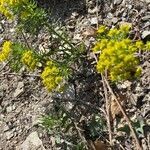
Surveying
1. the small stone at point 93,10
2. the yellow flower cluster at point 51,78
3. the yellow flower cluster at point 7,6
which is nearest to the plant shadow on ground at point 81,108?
the yellow flower cluster at point 51,78

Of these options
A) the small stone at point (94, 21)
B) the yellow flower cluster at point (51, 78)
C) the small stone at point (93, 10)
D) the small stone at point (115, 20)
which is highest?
the small stone at point (93, 10)

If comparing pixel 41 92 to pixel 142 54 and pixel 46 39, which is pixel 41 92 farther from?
pixel 142 54

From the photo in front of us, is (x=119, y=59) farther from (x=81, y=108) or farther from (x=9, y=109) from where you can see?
(x=9, y=109)

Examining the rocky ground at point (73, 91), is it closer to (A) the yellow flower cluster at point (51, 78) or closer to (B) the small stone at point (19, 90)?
(B) the small stone at point (19, 90)

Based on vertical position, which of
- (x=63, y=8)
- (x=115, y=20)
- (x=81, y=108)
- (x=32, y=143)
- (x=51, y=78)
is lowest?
(x=32, y=143)

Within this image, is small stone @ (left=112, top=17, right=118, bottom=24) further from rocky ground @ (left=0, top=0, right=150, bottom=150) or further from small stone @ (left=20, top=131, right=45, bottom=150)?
small stone @ (left=20, top=131, right=45, bottom=150)

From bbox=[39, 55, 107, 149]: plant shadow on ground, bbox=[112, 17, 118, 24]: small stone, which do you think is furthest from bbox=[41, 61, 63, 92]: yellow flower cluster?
bbox=[112, 17, 118, 24]: small stone

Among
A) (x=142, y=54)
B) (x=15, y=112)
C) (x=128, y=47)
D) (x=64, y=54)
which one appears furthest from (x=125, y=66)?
(x=15, y=112)

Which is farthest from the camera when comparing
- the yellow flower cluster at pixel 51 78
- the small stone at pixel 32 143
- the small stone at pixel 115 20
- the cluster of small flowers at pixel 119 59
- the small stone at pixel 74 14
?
the small stone at pixel 74 14

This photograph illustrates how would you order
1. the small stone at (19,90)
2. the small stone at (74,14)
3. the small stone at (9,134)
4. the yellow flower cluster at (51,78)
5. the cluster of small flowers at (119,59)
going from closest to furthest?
the cluster of small flowers at (119,59) → the yellow flower cluster at (51,78) → the small stone at (9,134) → the small stone at (19,90) → the small stone at (74,14)

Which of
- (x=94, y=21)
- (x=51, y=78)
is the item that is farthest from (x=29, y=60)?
(x=94, y=21)
